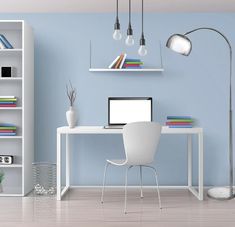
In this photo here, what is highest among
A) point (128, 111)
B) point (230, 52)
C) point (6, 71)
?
point (230, 52)

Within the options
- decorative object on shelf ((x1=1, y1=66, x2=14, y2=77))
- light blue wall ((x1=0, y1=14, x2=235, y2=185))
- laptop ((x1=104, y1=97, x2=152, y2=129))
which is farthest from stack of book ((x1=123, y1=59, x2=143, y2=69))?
decorative object on shelf ((x1=1, y1=66, x2=14, y2=77))

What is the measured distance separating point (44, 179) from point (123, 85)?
1.48 m

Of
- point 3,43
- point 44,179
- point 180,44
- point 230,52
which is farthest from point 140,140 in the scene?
point 3,43

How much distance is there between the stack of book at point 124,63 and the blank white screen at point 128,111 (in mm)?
423

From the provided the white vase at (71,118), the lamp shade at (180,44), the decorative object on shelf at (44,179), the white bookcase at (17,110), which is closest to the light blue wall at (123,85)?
the white bookcase at (17,110)

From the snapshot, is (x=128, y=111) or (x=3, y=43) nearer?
(x=3, y=43)

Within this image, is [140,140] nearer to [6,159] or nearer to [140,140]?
[140,140]

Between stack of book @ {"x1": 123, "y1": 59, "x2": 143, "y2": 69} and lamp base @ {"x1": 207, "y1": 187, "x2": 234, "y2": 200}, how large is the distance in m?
1.68

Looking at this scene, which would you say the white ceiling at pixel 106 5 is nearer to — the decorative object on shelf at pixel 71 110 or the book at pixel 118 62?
the book at pixel 118 62

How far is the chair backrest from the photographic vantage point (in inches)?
155

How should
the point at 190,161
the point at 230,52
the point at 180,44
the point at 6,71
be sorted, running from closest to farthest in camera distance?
1. the point at 180,44
2. the point at 230,52
3. the point at 6,71
4. the point at 190,161

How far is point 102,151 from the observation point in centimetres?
510

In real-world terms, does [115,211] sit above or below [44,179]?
below

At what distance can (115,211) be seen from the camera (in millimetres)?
3906
